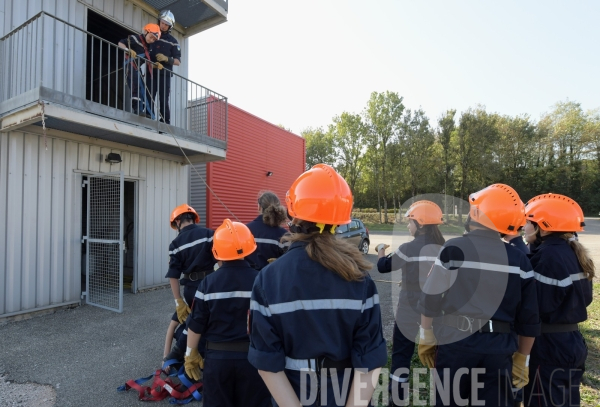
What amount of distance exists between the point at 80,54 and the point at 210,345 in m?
7.13

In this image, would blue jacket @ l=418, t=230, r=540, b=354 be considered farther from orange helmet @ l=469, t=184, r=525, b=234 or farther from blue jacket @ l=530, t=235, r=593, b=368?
blue jacket @ l=530, t=235, r=593, b=368

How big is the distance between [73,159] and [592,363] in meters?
9.10

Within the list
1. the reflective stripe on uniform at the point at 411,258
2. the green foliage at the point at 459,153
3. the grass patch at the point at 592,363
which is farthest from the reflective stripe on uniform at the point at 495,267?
the green foliage at the point at 459,153

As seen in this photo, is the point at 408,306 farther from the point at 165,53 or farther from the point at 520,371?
the point at 165,53

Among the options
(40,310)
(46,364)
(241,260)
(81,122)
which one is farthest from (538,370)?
(40,310)

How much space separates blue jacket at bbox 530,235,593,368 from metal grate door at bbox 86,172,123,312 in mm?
7035

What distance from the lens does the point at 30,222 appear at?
6234 mm

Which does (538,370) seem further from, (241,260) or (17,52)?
(17,52)

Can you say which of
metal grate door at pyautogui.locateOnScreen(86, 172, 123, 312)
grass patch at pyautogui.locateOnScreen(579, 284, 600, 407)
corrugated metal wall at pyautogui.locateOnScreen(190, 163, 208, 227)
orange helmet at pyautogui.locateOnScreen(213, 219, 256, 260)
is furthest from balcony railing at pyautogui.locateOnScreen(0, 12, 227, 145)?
grass patch at pyautogui.locateOnScreen(579, 284, 600, 407)

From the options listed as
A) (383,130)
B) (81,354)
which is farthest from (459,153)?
(81,354)

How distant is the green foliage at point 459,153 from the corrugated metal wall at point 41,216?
31933mm

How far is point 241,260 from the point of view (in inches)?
107

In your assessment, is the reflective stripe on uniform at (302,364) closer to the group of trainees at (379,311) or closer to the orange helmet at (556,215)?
the group of trainees at (379,311)

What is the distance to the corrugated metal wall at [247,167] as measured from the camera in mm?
12109
